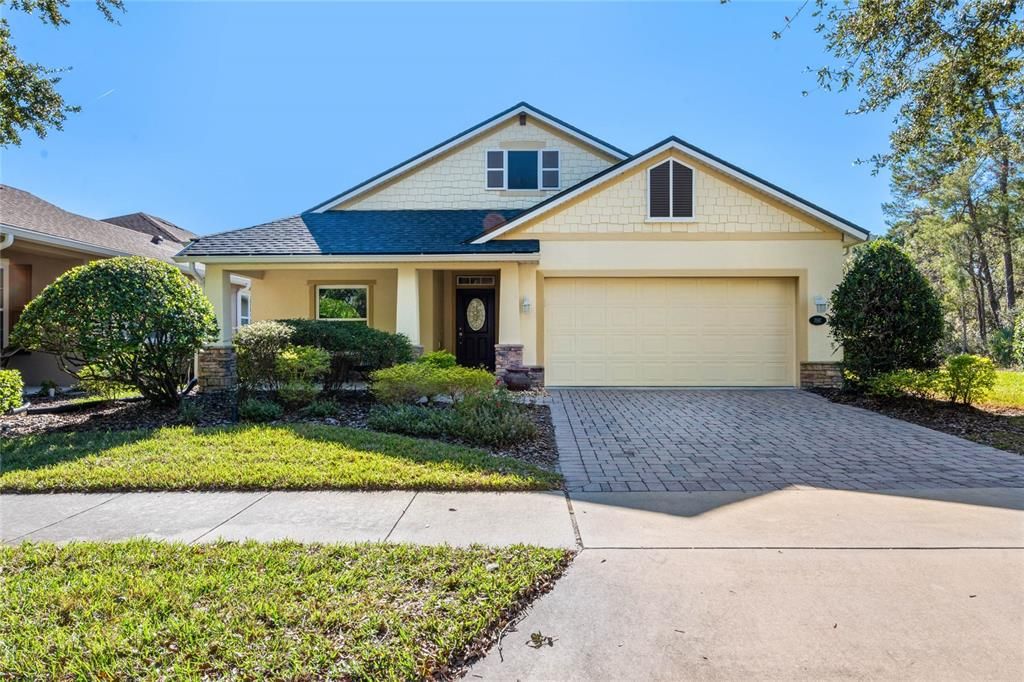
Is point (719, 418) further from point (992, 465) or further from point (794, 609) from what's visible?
point (794, 609)

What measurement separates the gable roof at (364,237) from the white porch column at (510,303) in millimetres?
493

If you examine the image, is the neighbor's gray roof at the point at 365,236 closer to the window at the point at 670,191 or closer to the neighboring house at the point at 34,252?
the neighboring house at the point at 34,252

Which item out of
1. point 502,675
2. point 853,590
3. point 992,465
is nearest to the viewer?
point 502,675

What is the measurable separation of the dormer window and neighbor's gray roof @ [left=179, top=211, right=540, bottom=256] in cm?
101

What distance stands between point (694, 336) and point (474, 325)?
572 cm

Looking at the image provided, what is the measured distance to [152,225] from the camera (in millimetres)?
22125

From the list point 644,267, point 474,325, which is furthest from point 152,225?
point 644,267

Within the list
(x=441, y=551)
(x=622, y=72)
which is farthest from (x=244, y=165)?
(x=441, y=551)

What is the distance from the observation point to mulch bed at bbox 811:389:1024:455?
285 inches

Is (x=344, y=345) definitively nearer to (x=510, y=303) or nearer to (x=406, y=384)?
(x=406, y=384)

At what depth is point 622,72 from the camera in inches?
495

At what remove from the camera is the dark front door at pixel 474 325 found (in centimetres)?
1489

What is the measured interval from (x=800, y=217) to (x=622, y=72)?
5.23 m

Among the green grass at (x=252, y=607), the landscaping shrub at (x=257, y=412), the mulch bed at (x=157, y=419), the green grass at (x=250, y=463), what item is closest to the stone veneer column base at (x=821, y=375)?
the mulch bed at (x=157, y=419)
